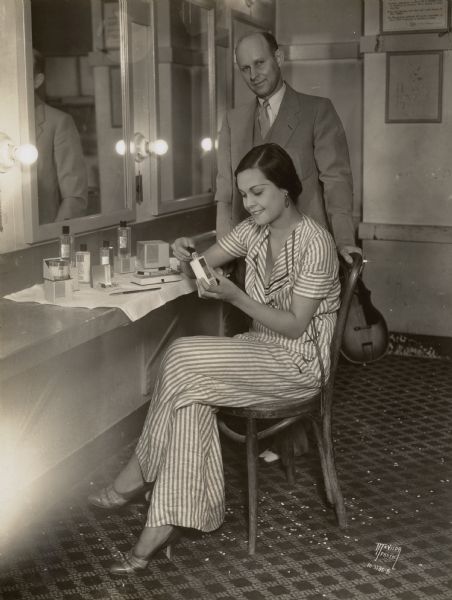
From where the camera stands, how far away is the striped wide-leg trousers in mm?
2855

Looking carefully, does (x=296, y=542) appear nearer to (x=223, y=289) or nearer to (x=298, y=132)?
(x=223, y=289)

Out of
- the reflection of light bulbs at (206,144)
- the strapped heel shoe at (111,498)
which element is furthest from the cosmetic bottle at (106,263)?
the reflection of light bulbs at (206,144)

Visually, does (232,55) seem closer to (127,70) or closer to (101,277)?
(127,70)

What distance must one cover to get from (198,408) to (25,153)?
3.63ft

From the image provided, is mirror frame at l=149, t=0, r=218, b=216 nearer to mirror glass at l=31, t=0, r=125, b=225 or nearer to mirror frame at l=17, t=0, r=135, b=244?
mirror glass at l=31, t=0, r=125, b=225

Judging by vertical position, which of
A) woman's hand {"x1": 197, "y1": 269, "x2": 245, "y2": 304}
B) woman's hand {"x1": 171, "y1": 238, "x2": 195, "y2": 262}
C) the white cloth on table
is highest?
woman's hand {"x1": 171, "y1": 238, "x2": 195, "y2": 262}

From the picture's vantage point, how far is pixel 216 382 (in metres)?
2.92

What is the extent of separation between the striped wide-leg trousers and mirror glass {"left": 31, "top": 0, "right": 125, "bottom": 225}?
2.95ft

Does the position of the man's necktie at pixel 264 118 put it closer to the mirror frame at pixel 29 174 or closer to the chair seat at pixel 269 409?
the mirror frame at pixel 29 174

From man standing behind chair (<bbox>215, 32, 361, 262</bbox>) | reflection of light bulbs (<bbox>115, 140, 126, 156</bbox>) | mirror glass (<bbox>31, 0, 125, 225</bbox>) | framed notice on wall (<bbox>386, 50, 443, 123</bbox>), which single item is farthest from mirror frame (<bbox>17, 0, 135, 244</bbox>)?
framed notice on wall (<bbox>386, 50, 443, 123</bbox>)

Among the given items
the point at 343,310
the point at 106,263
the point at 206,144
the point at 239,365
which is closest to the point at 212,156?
the point at 206,144

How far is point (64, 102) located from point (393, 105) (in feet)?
8.38

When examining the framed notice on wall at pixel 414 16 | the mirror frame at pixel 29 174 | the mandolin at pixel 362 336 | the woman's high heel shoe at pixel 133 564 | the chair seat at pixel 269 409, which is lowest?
the woman's high heel shoe at pixel 133 564

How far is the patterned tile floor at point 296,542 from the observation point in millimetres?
2785
